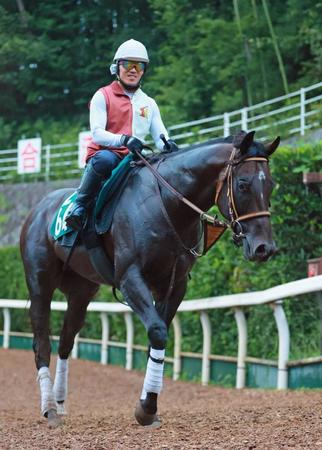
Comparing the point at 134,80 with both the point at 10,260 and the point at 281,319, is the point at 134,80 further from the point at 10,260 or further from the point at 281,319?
the point at 10,260

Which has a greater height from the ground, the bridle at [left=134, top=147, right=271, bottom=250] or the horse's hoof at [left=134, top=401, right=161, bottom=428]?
the bridle at [left=134, top=147, right=271, bottom=250]

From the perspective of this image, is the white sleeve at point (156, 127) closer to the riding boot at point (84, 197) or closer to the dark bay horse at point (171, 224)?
the dark bay horse at point (171, 224)

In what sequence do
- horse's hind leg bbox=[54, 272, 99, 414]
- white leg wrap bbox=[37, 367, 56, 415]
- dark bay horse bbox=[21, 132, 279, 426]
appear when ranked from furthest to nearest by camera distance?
horse's hind leg bbox=[54, 272, 99, 414] → white leg wrap bbox=[37, 367, 56, 415] → dark bay horse bbox=[21, 132, 279, 426]

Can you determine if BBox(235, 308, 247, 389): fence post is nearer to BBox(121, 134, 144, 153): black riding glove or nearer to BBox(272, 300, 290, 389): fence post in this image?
BBox(272, 300, 290, 389): fence post

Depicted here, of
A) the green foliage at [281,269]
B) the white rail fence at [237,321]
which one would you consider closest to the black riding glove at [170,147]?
the white rail fence at [237,321]

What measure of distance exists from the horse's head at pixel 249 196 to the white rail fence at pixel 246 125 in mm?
10470

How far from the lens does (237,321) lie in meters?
10.9

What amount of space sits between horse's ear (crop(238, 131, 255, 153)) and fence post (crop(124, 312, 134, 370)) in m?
8.47

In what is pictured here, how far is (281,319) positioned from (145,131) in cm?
297

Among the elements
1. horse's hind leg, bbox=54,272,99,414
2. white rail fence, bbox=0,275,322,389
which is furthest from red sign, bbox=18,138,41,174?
horse's hind leg, bbox=54,272,99,414

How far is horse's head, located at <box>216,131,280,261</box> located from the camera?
6.24 meters

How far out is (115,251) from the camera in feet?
23.3

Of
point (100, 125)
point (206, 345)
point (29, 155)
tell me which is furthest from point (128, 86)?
point (29, 155)

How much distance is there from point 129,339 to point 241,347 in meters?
4.20
